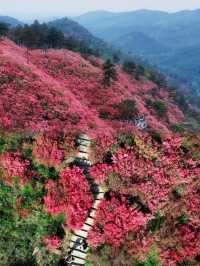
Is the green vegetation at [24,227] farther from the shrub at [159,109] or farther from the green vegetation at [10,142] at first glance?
the shrub at [159,109]

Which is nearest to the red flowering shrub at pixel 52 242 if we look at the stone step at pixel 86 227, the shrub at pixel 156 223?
the stone step at pixel 86 227

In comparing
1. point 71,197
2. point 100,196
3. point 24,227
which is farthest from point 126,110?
point 24,227

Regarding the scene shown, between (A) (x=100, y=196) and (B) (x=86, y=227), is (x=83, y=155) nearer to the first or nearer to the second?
(A) (x=100, y=196)

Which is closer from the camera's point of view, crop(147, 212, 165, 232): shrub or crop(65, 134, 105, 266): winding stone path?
crop(65, 134, 105, 266): winding stone path

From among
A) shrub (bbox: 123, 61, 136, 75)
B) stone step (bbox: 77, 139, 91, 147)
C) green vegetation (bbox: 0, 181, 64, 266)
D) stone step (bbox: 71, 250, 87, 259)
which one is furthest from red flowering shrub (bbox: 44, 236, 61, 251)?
shrub (bbox: 123, 61, 136, 75)

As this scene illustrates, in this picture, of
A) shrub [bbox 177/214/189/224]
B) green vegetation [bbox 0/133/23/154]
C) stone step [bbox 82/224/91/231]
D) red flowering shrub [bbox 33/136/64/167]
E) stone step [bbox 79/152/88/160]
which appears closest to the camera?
stone step [bbox 82/224/91/231]

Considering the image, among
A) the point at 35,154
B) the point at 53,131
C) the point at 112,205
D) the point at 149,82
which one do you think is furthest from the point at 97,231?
the point at 149,82

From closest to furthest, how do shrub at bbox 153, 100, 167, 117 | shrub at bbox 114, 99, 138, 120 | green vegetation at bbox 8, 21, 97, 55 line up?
shrub at bbox 114, 99, 138, 120
shrub at bbox 153, 100, 167, 117
green vegetation at bbox 8, 21, 97, 55

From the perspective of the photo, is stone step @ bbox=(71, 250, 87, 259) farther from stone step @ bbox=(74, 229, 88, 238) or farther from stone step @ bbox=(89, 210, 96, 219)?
stone step @ bbox=(89, 210, 96, 219)
